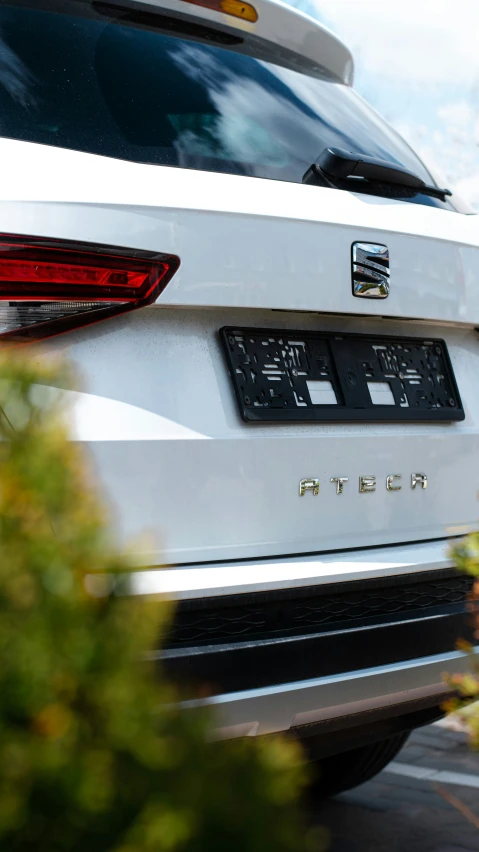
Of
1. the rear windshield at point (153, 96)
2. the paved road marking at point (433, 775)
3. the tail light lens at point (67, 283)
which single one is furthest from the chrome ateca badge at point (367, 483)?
the paved road marking at point (433, 775)

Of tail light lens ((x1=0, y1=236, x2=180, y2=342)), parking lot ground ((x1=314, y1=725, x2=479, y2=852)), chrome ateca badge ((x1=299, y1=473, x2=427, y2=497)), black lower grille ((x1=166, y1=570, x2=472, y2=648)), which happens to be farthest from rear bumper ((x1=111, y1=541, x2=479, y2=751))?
parking lot ground ((x1=314, y1=725, x2=479, y2=852))

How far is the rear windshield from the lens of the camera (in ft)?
6.53

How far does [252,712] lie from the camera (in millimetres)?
1872

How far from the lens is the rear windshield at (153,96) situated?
1.99 meters

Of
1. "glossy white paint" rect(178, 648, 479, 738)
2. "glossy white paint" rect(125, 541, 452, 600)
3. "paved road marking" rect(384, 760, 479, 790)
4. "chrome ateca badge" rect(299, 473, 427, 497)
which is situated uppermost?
"chrome ateca badge" rect(299, 473, 427, 497)

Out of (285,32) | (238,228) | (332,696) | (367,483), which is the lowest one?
(332,696)

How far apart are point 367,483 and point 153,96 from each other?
97 cm

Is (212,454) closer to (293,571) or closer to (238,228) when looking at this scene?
(293,571)

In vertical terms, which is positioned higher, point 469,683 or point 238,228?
point 238,228

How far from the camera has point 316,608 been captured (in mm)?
2027

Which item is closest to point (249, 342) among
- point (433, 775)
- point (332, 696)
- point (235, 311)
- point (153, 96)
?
point (235, 311)

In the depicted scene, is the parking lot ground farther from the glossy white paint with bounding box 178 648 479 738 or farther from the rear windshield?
the rear windshield

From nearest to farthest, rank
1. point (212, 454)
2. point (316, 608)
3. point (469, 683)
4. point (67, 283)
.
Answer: point (469, 683) < point (67, 283) < point (212, 454) < point (316, 608)

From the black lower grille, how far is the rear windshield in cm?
90
